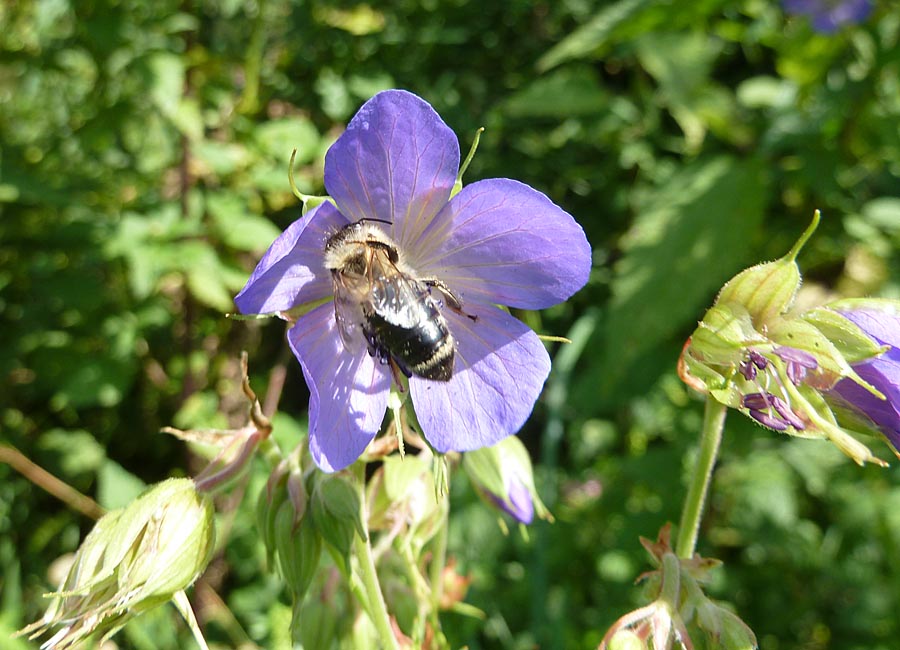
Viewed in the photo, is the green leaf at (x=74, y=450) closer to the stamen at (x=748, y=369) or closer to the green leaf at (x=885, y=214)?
the stamen at (x=748, y=369)

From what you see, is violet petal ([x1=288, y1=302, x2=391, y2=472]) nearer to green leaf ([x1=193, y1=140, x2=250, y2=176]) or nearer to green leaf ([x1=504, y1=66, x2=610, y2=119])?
green leaf ([x1=193, y1=140, x2=250, y2=176])

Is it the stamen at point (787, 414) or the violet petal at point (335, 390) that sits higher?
the violet petal at point (335, 390)

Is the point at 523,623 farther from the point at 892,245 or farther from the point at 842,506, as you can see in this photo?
the point at 892,245

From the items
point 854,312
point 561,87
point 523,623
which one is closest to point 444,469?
point 854,312

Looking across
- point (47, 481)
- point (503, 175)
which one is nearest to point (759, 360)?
point (503, 175)

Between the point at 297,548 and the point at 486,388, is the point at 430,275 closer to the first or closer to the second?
the point at 486,388

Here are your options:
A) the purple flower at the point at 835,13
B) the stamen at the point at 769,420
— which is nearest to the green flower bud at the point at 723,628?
the stamen at the point at 769,420

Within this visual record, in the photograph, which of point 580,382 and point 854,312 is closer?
point 854,312
